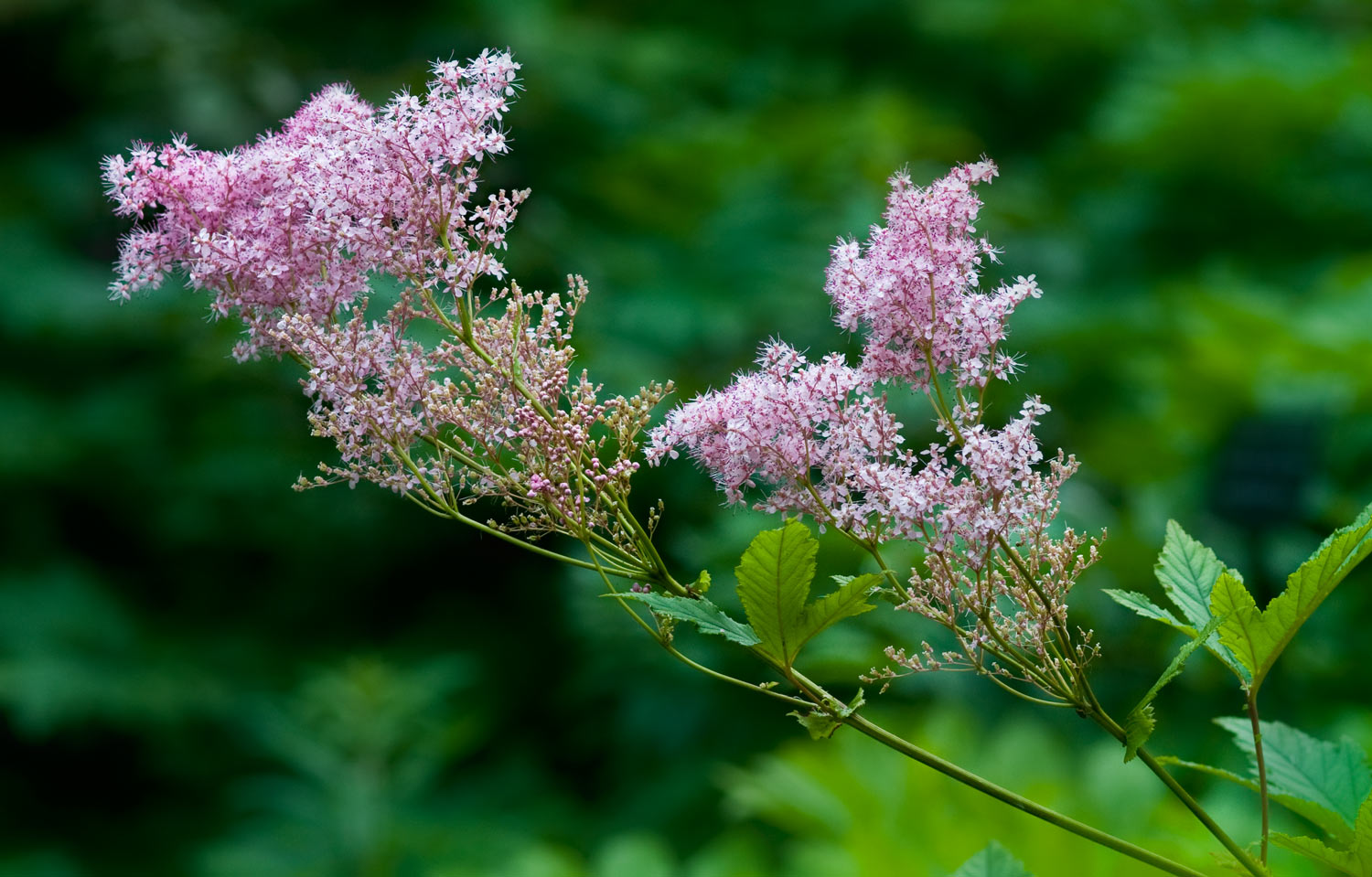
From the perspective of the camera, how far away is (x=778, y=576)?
3.36 feet

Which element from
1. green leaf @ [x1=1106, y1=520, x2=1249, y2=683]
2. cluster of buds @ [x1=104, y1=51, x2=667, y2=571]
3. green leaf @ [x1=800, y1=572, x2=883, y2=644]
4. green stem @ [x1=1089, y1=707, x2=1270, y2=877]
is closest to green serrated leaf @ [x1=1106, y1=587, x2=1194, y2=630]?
green leaf @ [x1=1106, y1=520, x2=1249, y2=683]

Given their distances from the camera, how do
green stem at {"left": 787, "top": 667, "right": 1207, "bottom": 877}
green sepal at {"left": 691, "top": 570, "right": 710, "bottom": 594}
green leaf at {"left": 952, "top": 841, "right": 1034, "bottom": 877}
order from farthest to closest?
green leaf at {"left": 952, "top": 841, "right": 1034, "bottom": 877}
green sepal at {"left": 691, "top": 570, "right": 710, "bottom": 594}
green stem at {"left": 787, "top": 667, "right": 1207, "bottom": 877}

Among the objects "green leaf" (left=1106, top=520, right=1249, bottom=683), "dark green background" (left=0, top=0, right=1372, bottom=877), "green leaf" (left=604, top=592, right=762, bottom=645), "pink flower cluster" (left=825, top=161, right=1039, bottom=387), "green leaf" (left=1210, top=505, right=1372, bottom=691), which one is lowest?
"green leaf" (left=604, top=592, right=762, bottom=645)

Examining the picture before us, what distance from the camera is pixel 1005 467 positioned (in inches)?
40.1

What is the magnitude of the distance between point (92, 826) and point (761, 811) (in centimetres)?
430

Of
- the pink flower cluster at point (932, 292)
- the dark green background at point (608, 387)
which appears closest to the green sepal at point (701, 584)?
the pink flower cluster at point (932, 292)

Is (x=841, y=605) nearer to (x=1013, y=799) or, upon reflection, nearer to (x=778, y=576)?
(x=778, y=576)

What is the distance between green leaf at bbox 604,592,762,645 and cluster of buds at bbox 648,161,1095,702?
12 centimetres

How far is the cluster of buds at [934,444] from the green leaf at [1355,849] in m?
0.21

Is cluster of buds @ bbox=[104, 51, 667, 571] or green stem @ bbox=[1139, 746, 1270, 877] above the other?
cluster of buds @ bbox=[104, 51, 667, 571]

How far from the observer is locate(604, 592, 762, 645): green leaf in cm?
98

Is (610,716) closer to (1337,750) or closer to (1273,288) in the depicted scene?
(1273,288)

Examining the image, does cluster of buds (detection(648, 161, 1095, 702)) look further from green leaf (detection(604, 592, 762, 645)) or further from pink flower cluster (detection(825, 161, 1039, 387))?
A: green leaf (detection(604, 592, 762, 645))

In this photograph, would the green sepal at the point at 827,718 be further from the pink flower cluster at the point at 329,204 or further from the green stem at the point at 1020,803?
the pink flower cluster at the point at 329,204
